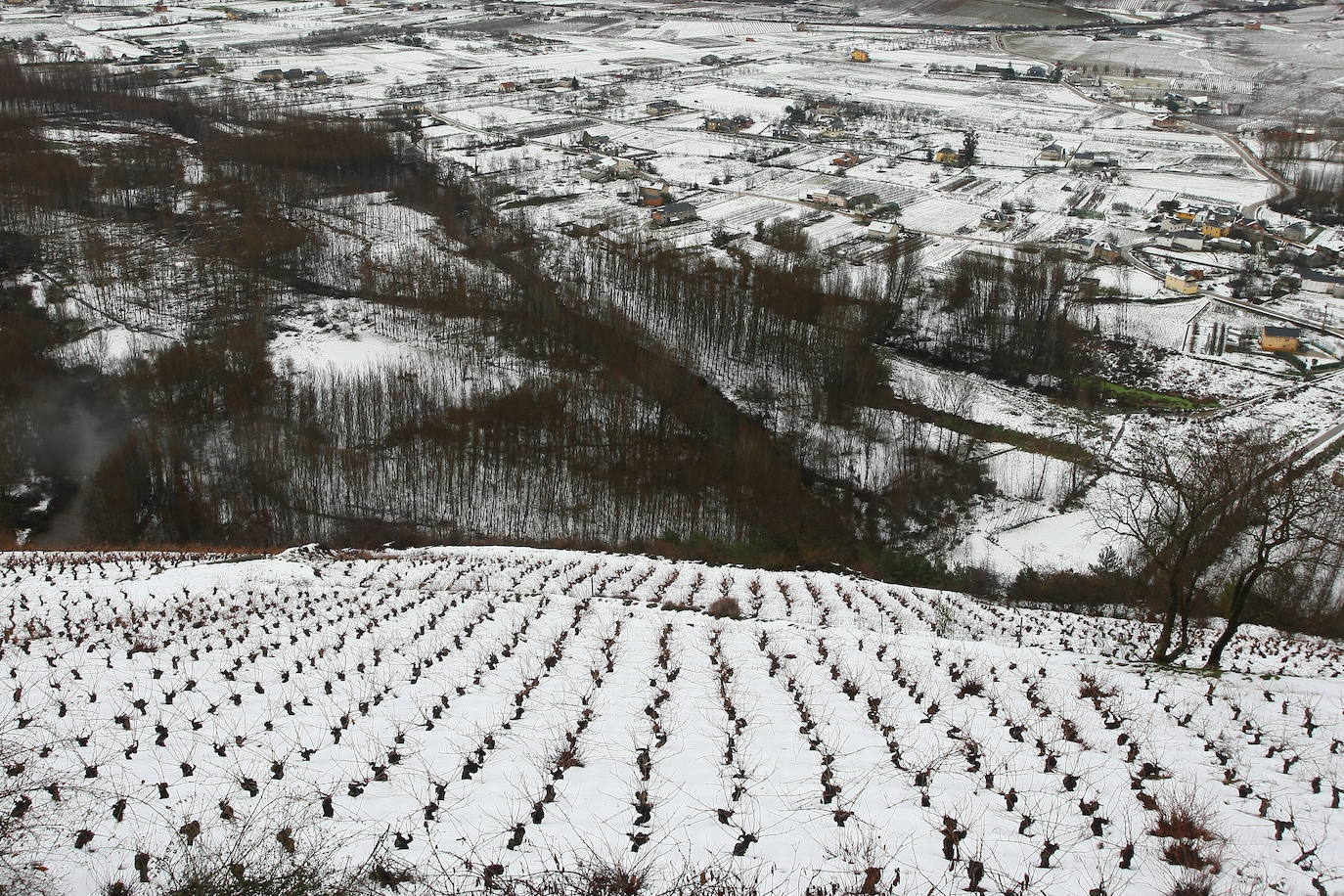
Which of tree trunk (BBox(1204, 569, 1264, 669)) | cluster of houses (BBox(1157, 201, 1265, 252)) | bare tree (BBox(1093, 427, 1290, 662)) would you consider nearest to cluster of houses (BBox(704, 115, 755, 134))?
cluster of houses (BBox(1157, 201, 1265, 252))

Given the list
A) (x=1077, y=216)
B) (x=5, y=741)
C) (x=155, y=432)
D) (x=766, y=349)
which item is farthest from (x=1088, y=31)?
(x=5, y=741)

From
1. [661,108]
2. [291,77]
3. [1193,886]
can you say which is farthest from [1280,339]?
[291,77]

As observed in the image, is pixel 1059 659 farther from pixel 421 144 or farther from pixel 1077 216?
pixel 421 144

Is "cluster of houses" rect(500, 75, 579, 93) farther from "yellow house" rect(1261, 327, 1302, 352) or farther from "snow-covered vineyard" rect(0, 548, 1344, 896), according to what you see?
"snow-covered vineyard" rect(0, 548, 1344, 896)

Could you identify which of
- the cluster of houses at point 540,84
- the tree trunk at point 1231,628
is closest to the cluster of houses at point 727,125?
the cluster of houses at point 540,84

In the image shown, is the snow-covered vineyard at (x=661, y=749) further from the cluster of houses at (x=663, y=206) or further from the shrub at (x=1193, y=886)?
the cluster of houses at (x=663, y=206)

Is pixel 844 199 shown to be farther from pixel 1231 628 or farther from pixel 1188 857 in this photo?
pixel 1188 857

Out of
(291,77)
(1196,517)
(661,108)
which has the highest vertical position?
(291,77)

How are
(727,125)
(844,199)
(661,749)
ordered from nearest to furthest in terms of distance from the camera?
(661,749) → (844,199) → (727,125)
